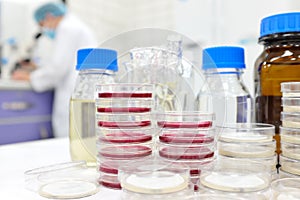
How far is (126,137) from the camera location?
339 mm

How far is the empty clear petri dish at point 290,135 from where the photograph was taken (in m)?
0.32

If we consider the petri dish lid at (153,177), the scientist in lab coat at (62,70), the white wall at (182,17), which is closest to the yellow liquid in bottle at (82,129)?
the petri dish lid at (153,177)

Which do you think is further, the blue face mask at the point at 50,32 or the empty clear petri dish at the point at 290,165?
the blue face mask at the point at 50,32

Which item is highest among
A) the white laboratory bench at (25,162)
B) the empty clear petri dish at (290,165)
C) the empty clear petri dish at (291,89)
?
the empty clear petri dish at (291,89)

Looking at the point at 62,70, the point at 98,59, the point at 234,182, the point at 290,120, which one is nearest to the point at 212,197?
the point at 234,182

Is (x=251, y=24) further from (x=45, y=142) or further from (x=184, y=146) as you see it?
(x=184, y=146)

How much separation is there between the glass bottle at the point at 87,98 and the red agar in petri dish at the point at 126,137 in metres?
0.09

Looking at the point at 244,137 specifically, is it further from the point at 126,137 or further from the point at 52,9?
the point at 52,9

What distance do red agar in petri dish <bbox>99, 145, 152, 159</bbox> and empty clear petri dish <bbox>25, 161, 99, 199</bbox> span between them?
1.5 inches

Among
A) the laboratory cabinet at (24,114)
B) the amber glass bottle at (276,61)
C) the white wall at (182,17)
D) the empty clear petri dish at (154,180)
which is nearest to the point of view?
the empty clear petri dish at (154,180)

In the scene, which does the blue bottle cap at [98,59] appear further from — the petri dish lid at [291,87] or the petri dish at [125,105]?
the petri dish lid at [291,87]

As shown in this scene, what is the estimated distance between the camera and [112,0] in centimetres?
254

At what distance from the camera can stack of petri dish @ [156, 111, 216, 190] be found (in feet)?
1.07

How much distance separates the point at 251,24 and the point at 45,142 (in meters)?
1.16
